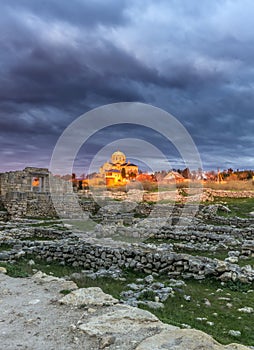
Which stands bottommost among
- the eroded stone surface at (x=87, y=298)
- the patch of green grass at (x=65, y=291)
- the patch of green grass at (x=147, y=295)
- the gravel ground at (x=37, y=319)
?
the patch of green grass at (x=147, y=295)

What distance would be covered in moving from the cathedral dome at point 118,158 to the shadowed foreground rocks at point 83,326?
3055 inches

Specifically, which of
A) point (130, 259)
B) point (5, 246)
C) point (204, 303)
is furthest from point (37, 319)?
point (5, 246)

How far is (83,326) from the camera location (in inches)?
182

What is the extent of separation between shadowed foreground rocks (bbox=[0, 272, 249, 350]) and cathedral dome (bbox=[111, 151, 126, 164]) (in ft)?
255

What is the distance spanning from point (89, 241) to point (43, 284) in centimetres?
594

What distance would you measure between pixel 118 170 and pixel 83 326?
76857 millimetres

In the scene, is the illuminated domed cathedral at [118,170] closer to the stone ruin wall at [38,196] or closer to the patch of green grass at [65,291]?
the stone ruin wall at [38,196]

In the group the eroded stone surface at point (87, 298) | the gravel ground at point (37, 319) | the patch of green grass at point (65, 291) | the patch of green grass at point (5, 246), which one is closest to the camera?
the gravel ground at point (37, 319)

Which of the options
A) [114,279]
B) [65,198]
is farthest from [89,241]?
[65,198]

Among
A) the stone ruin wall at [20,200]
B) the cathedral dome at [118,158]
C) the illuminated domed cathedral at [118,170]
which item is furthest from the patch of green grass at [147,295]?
the cathedral dome at [118,158]

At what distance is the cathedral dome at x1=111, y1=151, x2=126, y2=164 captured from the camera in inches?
3303

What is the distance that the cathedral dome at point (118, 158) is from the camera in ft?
275

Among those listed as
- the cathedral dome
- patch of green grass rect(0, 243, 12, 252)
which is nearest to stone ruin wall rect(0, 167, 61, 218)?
patch of green grass rect(0, 243, 12, 252)

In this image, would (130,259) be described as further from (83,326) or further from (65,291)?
(83,326)
